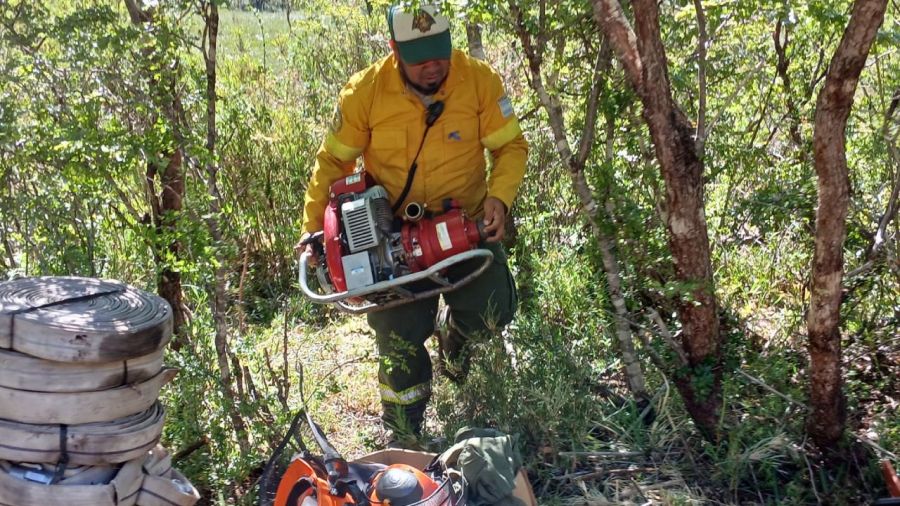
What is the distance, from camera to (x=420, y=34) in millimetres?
3381

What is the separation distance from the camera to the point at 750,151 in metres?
4.02

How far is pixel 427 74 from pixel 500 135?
45 cm

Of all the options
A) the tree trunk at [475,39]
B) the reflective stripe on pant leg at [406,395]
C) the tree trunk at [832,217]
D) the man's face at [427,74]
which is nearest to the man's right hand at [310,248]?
the reflective stripe on pant leg at [406,395]

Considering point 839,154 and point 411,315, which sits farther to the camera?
point 411,315

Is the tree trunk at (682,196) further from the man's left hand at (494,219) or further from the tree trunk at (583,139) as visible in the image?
the man's left hand at (494,219)

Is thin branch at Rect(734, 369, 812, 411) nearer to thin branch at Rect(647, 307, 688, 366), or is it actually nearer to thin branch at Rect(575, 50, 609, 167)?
thin branch at Rect(647, 307, 688, 366)

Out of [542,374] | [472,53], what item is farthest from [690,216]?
[472,53]

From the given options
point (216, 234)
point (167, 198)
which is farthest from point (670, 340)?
point (167, 198)

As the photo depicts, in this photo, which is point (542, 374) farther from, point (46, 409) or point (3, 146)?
point (3, 146)

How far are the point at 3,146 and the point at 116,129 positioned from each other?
85 cm

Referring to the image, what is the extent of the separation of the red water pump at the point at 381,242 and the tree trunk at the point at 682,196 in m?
0.82

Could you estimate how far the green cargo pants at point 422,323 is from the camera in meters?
3.85

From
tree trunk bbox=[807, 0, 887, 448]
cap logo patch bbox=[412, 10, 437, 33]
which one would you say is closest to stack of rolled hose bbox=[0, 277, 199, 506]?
cap logo patch bbox=[412, 10, 437, 33]

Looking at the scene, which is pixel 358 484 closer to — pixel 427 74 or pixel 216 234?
pixel 216 234
